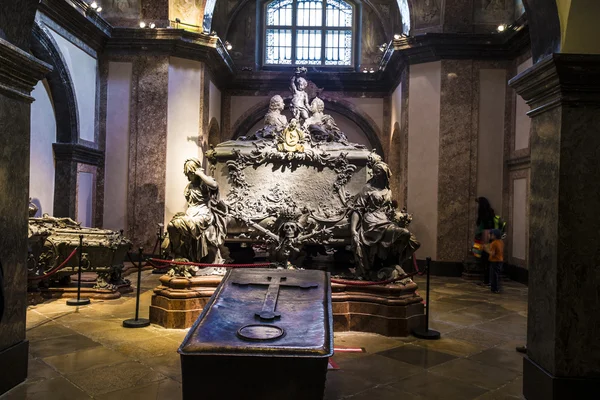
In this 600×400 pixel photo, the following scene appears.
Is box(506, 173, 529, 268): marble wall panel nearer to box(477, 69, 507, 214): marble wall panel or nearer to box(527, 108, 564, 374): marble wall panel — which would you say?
box(477, 69, 507, 214): marble wall panel

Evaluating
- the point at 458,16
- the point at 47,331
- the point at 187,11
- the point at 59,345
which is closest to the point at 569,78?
the point at 59,345

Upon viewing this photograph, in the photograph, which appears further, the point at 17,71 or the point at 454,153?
the point at 454,153

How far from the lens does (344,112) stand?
14258 millimetres

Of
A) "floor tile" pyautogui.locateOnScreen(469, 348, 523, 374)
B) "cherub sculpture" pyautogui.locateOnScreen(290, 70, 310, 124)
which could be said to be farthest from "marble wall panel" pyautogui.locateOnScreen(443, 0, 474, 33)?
"floor tile" pyautogui.locateOnScreen(469, 348, 523, 374)

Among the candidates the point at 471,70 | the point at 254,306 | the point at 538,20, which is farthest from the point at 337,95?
the point at 254,306

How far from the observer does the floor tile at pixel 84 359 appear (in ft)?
13.7

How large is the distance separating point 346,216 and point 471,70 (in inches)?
206

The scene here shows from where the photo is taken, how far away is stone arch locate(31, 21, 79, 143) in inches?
352

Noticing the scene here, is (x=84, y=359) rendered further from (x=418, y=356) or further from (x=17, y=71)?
(x=418, y=356)

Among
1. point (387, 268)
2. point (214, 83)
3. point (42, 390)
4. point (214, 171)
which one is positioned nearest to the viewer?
point (42, 390)

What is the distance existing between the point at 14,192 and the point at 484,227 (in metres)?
8.29

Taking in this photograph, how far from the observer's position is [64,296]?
7.03 m

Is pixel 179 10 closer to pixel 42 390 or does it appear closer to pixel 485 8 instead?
pixel 485 8

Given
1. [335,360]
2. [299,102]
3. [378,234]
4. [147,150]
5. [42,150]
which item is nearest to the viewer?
[335,360]
